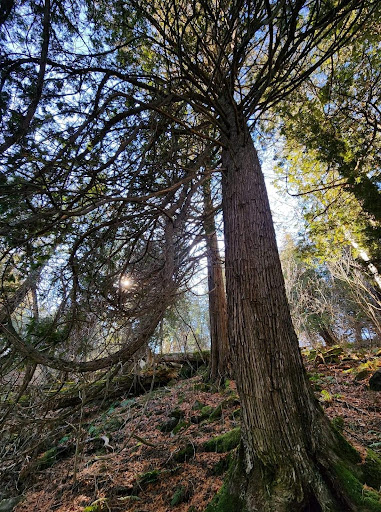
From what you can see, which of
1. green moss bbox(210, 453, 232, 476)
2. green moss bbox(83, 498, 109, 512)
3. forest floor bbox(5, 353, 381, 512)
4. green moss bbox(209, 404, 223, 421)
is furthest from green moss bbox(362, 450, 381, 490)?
green moss bbox(83, 498, 109, 512)

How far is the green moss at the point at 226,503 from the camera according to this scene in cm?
165

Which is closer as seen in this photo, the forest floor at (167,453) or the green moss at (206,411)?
the forest floor at (167,453)

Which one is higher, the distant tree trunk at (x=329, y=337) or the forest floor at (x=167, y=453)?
the distant tree trunk at (x=329, y=337)

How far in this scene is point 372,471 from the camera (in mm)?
1825

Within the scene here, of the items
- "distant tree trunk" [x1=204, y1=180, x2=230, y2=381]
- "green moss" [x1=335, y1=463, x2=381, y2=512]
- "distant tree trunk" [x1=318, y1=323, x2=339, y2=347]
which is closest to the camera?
"green moss" [x1=335, y1=463, x2=381, y2=512]

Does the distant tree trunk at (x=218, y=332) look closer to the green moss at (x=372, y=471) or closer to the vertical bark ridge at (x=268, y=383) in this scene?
the vertical bark ridge at (x=268, y=383)

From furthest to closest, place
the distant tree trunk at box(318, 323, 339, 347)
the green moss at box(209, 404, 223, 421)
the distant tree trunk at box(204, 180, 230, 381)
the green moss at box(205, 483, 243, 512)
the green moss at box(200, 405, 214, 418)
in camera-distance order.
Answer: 1. the distant tree trunk at box(318, 323, 339, 347)
2. the distant tree trunk at box(204, 180, 230, 381)
3. the green moss at box(200, 405, 214, 418)
4. the green moss at box(209, 404, 223, 421)
5. the green moss at box(205, 483, 243, 512)

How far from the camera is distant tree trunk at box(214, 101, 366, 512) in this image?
157 centimetres

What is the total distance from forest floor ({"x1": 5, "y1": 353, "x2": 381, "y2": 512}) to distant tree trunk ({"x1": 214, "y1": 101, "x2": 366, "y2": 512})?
812 millimetres

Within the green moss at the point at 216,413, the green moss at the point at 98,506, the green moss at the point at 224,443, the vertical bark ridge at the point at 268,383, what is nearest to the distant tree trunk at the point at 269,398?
the vertical bark ridge at the point at 268,383

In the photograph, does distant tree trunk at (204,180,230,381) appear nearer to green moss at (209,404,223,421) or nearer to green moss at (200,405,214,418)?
green moss at (200,405,214,418)

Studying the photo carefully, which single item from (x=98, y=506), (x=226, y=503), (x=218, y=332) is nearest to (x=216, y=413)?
(x=98, y=506)

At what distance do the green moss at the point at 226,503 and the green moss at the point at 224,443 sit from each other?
1.01 metres

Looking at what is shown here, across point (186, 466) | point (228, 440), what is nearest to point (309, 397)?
point (228, 440)
